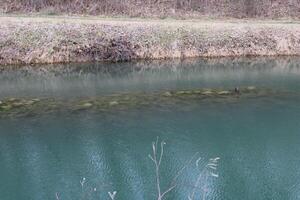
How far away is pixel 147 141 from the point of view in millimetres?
20234

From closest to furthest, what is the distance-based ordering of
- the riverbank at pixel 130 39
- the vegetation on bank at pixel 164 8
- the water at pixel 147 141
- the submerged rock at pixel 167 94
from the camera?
the water at pixel 147 141
the submerged rock at pixel 167 94
the riverbank at pixel 130 39
the vegetation on bank at pixel 164 8

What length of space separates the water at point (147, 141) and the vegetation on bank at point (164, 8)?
10231 mm

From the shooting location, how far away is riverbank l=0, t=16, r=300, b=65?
111 ft

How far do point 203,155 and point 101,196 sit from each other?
4857 mm

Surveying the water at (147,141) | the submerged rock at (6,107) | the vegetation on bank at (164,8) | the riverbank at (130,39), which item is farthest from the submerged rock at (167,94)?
the vegetation on bank at (164,8)

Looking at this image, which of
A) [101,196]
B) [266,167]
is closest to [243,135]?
[266,167]

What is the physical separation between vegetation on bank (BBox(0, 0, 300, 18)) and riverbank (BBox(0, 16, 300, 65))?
110 inches

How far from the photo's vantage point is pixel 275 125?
22484 millimetres

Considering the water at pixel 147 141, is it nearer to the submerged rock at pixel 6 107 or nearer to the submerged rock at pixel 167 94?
the submerged rock at pixel 167 94

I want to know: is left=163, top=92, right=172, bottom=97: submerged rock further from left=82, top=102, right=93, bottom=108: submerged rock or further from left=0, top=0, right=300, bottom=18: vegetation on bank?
left=0, top=0, right=300, bottom=18: vegetation on bank

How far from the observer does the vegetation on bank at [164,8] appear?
4038 centimetres

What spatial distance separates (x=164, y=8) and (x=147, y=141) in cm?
2419

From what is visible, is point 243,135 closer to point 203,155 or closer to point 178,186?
point 203,155

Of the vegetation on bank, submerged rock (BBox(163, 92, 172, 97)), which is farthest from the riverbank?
submerged rock (BBox(163, 92, 172, 97))
